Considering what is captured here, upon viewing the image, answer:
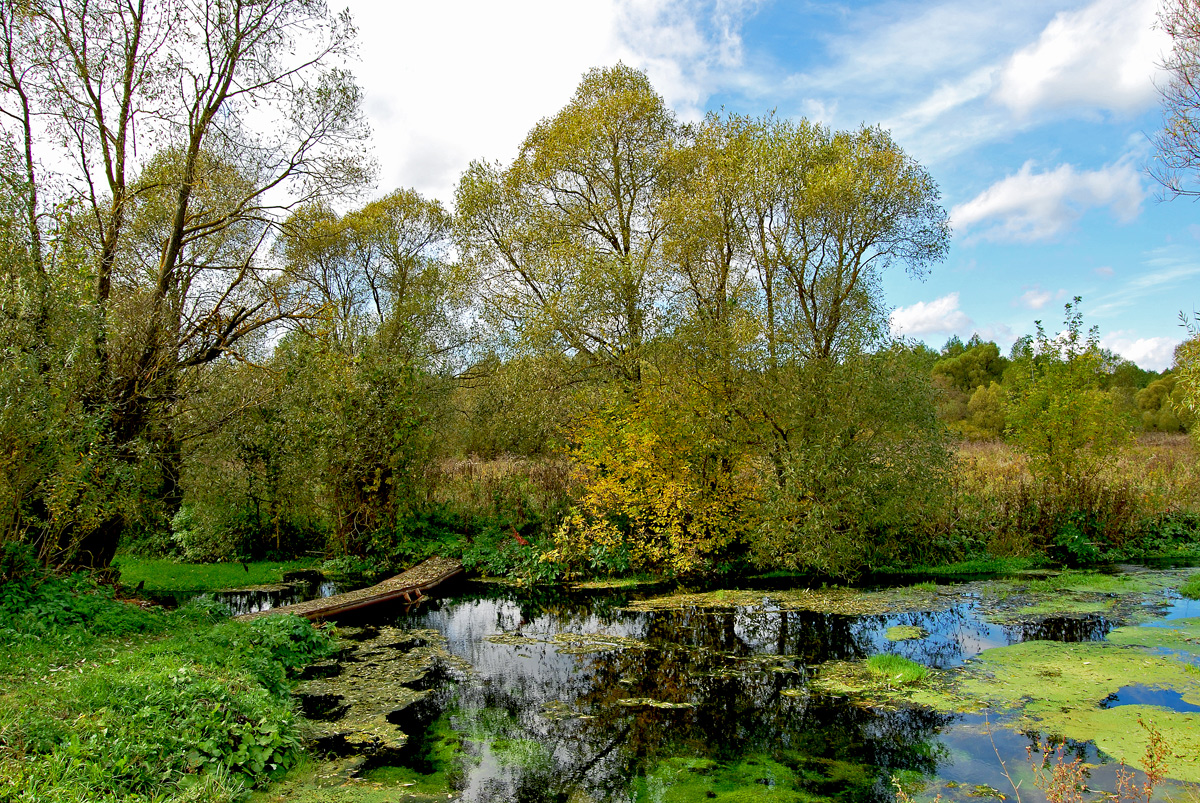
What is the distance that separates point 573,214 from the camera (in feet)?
67.6

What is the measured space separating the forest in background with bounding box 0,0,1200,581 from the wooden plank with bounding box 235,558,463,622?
113cm

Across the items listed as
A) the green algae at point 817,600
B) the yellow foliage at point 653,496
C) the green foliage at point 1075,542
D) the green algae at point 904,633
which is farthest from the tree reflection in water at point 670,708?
the green foliage at point 1075,542

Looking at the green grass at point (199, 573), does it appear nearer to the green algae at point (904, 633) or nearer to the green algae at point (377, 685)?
the green algae at point (377, 685)

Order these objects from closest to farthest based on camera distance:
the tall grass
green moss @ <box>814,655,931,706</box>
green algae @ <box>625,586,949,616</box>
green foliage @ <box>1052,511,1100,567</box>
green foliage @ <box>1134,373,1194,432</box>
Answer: green moss @ <box>814,655,931,706</box> < green algae @ <box>625,586,949,616</box> < green foliage @ <box>1052,511,1100,567</box> < the tall grass < green foliage @ <box>1134,373,1194,432</box>

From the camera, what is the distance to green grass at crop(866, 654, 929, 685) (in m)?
8.90

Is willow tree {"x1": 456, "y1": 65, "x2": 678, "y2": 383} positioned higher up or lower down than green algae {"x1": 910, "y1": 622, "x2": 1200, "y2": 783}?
higher up

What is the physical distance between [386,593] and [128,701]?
8.74 meters

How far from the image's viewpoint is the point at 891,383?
14445mm

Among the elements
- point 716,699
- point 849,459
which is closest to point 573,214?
point 849,459

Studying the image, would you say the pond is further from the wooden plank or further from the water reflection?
the wooden plank

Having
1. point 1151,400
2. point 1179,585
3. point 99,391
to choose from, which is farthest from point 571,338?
point 1151,400

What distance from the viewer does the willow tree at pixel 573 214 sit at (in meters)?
18.5

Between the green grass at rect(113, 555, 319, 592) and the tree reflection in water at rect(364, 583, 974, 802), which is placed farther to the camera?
the green grass at rect(113, 555, 319, 592)

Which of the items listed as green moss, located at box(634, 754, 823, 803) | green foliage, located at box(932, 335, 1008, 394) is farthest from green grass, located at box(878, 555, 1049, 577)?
green foliage, located at box(932, 335, 1008, 394)
